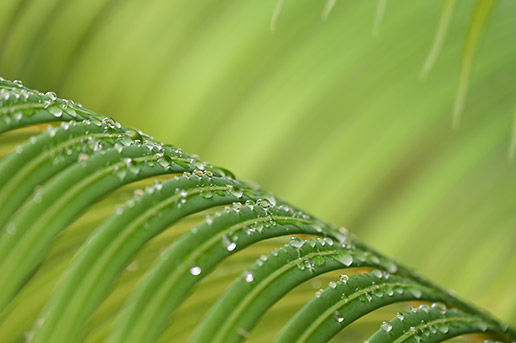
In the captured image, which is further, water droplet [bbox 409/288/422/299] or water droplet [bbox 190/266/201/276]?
water droplet [bbox 409/288/422/299]

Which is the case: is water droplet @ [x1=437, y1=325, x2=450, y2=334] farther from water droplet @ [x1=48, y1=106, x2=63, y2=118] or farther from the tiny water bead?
water droplet @ [x1=48, y1=106, x2=63, y2=118]

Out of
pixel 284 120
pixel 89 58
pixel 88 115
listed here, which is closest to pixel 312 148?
pixel 284 120

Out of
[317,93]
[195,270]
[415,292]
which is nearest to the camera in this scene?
[195,270]

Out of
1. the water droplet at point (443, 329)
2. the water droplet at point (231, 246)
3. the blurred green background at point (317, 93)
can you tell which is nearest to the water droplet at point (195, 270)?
the water droplet at point (231, 246)

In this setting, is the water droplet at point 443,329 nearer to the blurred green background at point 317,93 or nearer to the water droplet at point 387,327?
the water droplet at point 387,327

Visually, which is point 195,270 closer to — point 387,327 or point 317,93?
point 387,327

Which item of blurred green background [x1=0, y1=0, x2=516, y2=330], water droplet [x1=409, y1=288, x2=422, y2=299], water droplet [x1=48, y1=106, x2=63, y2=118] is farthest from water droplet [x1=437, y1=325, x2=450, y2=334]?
blurred green background [x1=0, y1=0, x2=516, y2=330]

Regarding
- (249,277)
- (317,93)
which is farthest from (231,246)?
(317,93)

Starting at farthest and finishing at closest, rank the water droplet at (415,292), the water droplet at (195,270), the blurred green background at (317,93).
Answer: the blurred green background at (317,93), the water droplet at (415,292), the water droplet at (195,270)

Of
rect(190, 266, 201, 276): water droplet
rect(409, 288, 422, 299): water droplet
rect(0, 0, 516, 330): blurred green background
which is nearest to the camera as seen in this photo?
rect(190, 266, 201, 276): water droplet
